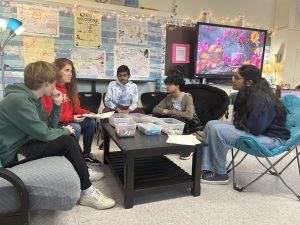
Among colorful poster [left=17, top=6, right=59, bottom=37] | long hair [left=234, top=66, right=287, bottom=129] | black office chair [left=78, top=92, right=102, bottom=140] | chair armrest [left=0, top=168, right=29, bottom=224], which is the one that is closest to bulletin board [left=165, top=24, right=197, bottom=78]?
black office chair [left=78, top=92, right=102, bottom=140]

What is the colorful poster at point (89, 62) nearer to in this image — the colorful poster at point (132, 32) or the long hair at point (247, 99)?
the colorful poster at point (132, 32)

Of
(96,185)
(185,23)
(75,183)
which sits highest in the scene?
(185,23)

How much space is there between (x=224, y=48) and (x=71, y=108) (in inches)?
127

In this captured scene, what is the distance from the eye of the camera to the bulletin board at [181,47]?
449 cm

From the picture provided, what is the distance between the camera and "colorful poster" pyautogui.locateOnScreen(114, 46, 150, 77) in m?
4.20

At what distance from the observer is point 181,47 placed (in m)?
4.58

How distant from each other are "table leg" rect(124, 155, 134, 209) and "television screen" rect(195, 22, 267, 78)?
10.2 ft

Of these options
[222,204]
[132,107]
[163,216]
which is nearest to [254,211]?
[222,204]

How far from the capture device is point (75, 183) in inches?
58.4

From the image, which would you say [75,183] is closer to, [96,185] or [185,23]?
[96,185]

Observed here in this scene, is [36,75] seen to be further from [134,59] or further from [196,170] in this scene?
[134,59]

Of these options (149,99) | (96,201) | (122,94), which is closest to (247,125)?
(96,201)

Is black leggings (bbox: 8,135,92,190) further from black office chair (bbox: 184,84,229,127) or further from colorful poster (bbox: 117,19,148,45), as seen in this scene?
colorful poster (bbox: 117,19,148,45)

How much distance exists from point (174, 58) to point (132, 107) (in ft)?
4.81
